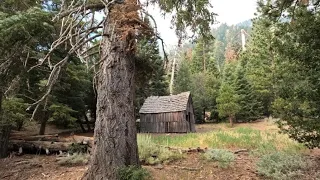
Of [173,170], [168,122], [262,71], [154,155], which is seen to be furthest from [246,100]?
[173,170]

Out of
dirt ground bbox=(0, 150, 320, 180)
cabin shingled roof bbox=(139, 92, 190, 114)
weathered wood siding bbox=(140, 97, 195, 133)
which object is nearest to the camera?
dirt ground bbox=(0, 150, 320, 180)

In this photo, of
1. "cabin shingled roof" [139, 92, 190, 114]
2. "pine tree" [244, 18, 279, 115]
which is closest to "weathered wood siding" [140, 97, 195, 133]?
"cabin shingled roof" [139, 92, 190, 114]

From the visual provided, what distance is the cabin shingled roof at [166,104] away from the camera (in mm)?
26308

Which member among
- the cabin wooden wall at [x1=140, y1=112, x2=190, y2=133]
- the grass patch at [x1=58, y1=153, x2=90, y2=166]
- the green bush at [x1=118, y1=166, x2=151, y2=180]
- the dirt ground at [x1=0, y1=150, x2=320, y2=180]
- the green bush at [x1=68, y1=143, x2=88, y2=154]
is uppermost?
the cabin wooden wall at [x1=140, y1=112, x2=190, y2=133]

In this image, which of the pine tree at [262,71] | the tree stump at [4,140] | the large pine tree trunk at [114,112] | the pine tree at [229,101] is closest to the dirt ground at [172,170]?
the tree stump at [4,140]

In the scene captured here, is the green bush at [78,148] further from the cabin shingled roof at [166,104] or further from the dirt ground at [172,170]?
the cabin shingled roof at [166,104]

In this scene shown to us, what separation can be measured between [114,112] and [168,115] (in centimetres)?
2194

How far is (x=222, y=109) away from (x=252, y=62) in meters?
10.3

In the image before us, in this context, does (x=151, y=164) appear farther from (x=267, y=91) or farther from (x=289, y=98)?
(x=267, y=91)

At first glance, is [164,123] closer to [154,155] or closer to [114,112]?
[154,155]

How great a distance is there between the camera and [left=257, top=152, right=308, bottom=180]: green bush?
6.22 meters

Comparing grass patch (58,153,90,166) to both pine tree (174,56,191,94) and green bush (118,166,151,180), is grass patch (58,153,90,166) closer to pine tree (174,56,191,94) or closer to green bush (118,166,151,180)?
green bush (118,166,151,180)

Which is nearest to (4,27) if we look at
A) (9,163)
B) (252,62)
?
(9,163)

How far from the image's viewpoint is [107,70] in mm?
5129
